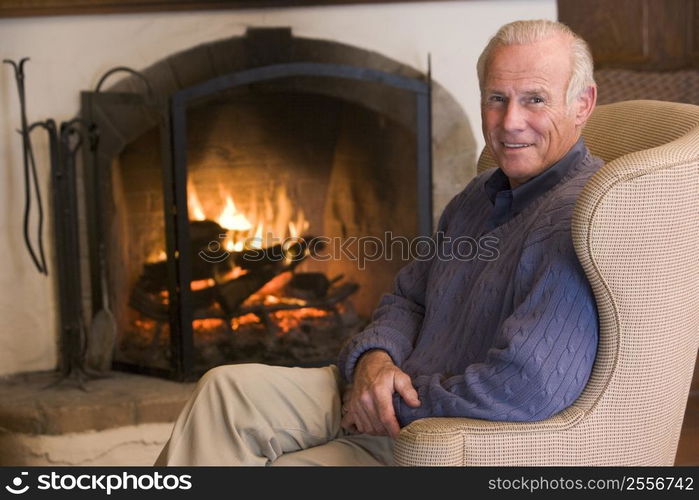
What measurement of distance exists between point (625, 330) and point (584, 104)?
17.2 inches

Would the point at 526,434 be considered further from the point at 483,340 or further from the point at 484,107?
the point at 484,107

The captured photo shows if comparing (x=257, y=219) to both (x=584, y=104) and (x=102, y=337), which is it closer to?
(x=102, y=337)

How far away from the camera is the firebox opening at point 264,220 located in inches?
113

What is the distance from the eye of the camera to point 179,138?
2756 mm

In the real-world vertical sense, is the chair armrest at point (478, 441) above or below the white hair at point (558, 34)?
below

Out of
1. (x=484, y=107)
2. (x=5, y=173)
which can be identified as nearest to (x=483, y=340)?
(x=484, y=107)

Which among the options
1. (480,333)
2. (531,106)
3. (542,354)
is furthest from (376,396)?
(531,106)

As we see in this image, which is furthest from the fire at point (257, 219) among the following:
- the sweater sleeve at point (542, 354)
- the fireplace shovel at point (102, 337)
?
the sweater sleeve at point (542, 354)

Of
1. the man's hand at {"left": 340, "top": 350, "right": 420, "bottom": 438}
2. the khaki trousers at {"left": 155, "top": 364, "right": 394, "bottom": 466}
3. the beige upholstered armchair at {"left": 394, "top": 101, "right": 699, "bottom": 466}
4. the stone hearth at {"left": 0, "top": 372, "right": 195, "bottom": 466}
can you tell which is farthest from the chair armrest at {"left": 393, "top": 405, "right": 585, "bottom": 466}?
the stone hearth at {"left": 0, "top": 372, "right": 195, "bottom": 466}

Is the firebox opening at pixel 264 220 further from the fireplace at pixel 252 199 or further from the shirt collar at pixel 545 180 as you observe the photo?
the shirt collar at pixel 545 180

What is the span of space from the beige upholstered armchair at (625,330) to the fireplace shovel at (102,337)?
5.54ft

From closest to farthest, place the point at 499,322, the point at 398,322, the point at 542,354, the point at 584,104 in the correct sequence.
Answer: the point at 542,354 < the point at 499,322 < the point at 584,104 < the point at 398,322

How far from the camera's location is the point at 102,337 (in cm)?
289

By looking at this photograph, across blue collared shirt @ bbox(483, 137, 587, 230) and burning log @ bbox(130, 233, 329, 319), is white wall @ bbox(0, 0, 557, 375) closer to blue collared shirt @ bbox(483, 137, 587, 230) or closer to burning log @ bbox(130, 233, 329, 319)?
burning log @ bbox(130, 233, 329, 319)
